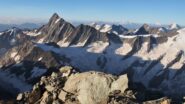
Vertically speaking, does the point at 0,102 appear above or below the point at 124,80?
below

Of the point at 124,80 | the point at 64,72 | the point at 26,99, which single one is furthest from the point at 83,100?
the point at 64,72

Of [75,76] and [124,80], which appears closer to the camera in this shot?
[124,80]

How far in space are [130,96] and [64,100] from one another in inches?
593

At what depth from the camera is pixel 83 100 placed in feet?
354

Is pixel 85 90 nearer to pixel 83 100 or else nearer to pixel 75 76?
pixel 83 100

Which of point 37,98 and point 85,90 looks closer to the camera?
point 85,90

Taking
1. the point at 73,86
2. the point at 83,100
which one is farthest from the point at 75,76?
the point at 83,100

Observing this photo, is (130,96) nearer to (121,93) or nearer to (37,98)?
(121,93)

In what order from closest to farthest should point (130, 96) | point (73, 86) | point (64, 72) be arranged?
point (130, 96) < point (73, 86) < point (64, 72)

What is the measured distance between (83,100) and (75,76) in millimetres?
12826

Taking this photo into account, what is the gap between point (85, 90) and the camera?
110 m

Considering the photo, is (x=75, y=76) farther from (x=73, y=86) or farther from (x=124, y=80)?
(x=124, y=80)

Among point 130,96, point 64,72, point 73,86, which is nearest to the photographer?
point 130,96

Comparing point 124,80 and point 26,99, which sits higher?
point 124,80
